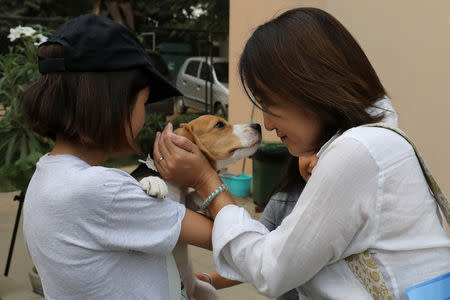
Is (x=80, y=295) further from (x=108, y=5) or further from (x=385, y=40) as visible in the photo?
(x=108, y=5)

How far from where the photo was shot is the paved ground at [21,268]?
4.04 m

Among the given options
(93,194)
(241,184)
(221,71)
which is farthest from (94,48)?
(221,71)

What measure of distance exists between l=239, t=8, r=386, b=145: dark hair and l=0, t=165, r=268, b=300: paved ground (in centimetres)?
299

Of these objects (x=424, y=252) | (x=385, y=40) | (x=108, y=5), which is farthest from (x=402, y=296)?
(x=108, y=5)

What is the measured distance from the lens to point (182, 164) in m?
1.74

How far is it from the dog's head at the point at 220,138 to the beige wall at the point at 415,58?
204 cm

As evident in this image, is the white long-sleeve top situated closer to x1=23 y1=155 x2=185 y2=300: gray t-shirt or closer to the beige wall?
x1=23 y1=155 x2=185 y2=300: gray t-shirt

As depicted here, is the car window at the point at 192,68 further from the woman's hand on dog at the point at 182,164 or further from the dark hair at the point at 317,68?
the dark hair at the point at 317,68

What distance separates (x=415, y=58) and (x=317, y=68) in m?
3.96

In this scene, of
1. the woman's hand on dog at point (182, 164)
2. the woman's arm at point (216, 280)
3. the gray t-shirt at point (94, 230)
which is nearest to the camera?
the gray t-shirt at point (94, 230)

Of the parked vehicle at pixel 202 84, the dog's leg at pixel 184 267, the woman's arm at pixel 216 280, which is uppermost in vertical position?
the dog's leg at pixel 184 267

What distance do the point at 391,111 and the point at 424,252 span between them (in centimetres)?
43

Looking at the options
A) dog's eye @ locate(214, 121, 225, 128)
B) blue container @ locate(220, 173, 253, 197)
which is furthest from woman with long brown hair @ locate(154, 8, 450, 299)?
blue container @ locate(220, 173, 253, 197)

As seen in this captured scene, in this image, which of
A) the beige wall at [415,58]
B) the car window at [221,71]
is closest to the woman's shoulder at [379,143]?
the beige wall at [415,58]
